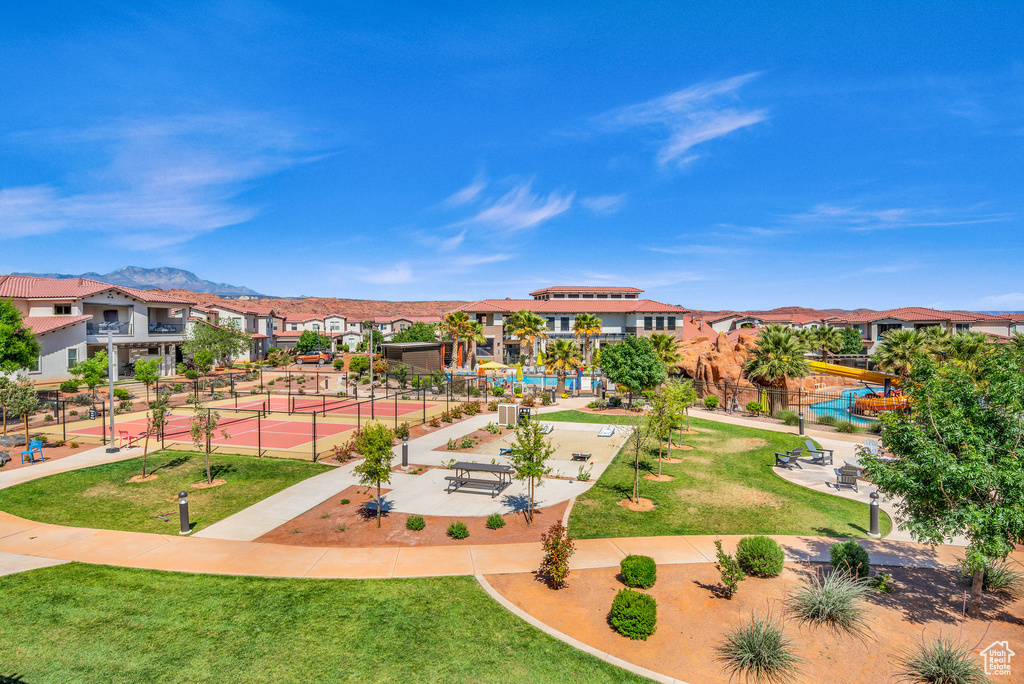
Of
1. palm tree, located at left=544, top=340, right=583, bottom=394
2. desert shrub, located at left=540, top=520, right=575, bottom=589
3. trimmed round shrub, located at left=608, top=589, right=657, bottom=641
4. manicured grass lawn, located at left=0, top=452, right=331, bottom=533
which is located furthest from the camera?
palm tree, located at left=544, top=340, right=583, bottom=394

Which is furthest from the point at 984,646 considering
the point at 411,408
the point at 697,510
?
the point at 411,408

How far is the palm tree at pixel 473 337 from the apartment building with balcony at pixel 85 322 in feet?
104

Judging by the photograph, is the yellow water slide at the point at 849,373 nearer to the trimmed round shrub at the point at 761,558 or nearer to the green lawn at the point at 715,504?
the green lawn at the point at 715,504

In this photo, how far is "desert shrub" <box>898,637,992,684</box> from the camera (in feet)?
23.4

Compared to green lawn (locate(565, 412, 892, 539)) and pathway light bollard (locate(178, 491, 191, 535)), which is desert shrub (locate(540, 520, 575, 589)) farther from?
pathway light bollard (locate(178, 491, 191, 535))

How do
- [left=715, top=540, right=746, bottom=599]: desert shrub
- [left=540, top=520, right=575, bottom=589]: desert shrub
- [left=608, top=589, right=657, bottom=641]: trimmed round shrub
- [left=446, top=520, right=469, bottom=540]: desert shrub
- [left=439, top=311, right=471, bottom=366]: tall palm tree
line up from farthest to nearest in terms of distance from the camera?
[left=439, top=311, right=471, bottom=366]: tall palm tree → [left=446, top=520, right=469, bottom=540]: desert shrub → [left=540, top=520, right=575, bottom=589]: desert shrub → [left=715, top=540, right=746, bottom=599]: desert shrub → [left=608, top=589, right=657, bottom=641]: trimmed round shrub

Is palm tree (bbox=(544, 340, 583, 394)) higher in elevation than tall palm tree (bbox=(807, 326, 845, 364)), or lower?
lower

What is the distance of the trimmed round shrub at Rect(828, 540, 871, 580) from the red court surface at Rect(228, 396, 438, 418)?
82.2 feet

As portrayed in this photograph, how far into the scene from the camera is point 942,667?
7191 millimetres

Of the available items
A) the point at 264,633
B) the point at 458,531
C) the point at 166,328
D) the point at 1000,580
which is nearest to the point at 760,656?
the point at 1000,580

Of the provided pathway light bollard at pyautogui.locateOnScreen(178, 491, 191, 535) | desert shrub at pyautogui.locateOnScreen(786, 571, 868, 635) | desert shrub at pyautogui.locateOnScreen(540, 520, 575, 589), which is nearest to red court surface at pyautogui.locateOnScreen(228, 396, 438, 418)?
pathway light bollard at pyautogui.locateOnScreen(178, 491, 191, 535)

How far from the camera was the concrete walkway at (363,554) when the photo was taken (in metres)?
10.9

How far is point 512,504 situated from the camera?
50.7 feet

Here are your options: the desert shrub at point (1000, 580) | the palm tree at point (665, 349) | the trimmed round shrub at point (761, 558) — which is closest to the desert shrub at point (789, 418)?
the palm tree at point (665, 349)
